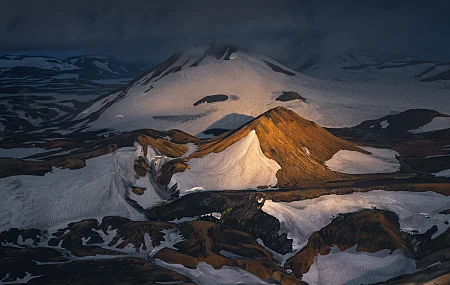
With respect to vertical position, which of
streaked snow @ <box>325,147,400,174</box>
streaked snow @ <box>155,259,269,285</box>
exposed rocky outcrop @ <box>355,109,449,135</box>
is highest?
streaked snow @ <box>155,259,269,285</box>

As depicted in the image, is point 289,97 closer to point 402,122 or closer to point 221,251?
point 402,122

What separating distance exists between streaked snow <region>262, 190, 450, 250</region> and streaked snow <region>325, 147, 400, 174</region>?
16747 millimetres

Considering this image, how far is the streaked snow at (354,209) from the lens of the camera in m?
60.2

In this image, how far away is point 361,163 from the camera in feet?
287

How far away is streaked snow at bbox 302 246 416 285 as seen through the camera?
5225 cm

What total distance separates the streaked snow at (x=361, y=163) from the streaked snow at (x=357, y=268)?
94.5 feet

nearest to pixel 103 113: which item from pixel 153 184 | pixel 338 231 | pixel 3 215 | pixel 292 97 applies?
pixel 292 97


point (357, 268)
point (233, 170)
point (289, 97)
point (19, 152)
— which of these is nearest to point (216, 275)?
point (357, 268)

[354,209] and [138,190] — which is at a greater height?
[354,209]

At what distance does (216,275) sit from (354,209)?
872 inches

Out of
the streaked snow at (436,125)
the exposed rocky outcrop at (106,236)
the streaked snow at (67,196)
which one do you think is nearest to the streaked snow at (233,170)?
the streaked snow at (67,196)

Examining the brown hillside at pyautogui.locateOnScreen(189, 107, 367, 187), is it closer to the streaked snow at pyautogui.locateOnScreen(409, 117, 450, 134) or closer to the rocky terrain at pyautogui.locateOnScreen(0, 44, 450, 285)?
the rocky terrain at pyautogui.locateOnScreen(0, 44, 450, 285)

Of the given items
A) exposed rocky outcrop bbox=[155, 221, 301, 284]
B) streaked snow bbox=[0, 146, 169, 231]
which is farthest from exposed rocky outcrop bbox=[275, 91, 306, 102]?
exposed rocky outcrop bbox=[155, 221, 301, 284]

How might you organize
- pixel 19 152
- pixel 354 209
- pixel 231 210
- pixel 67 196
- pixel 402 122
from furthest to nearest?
pixel 402 122 < pixel 19 152 < pixel 67 196 < pixel 231 210 < pixel 354 209
